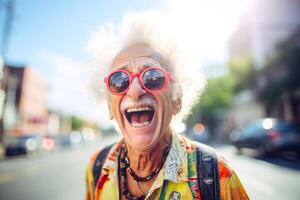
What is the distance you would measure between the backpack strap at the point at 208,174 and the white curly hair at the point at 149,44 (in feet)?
0.95

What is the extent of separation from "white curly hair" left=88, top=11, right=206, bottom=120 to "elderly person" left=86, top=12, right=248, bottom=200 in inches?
0.4

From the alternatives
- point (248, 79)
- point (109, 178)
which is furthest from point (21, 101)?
point (109, 178)

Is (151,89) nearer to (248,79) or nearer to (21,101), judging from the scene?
(248,79)

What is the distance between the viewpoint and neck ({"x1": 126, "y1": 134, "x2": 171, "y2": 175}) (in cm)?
153


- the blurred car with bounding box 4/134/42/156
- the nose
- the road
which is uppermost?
the nose

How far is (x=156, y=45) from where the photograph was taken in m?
1.58

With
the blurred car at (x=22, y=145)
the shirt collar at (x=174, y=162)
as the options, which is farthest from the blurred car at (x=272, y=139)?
the blurred car at (x=22, y=145)

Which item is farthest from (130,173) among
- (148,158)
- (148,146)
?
(148,146)

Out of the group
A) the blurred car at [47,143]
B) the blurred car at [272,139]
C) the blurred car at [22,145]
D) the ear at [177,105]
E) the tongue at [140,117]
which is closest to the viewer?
the tongue at [140,117]

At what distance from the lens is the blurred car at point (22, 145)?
1875 centimetres

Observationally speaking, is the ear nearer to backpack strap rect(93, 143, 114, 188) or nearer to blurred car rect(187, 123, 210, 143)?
backpack strap rect(93, 143, 114, 188)

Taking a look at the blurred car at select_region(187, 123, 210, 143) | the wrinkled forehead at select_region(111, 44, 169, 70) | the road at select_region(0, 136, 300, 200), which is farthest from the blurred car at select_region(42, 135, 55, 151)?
the wrinkled forehead at select_region(111, 44, 169, 70)

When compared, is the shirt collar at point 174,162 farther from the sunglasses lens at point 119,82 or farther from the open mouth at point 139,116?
the sunglasses lens at point 119,82

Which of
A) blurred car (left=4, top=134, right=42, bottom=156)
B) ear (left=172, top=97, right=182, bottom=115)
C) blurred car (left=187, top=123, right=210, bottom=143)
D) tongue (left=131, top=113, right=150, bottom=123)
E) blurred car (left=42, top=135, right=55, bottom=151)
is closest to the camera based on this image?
tongue (left=131, top=113, right=150, bottom=123)
